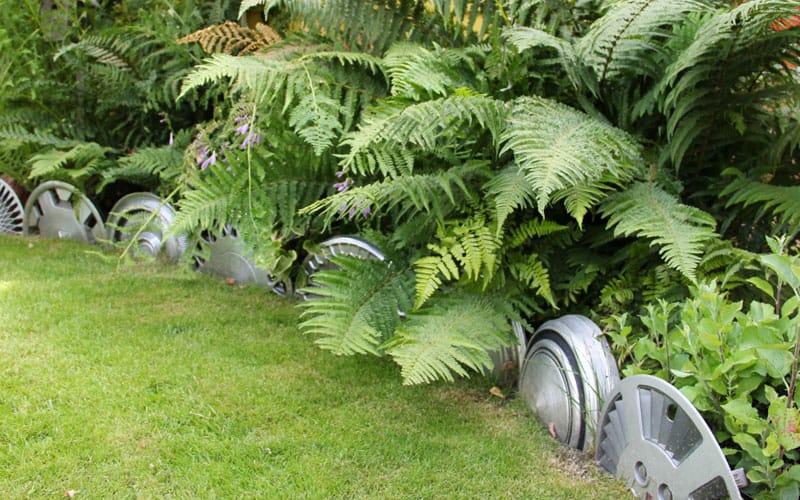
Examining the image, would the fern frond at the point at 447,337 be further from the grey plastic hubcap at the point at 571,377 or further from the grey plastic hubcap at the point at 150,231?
the grey plastic hubcap at the point at 150,231

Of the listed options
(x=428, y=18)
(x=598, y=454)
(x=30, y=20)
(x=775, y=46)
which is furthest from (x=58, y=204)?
(x=775, y=46)

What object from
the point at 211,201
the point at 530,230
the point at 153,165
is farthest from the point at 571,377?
the point at 153,165

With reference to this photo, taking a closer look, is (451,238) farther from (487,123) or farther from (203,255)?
(203,255)

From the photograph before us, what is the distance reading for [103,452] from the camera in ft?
5.49

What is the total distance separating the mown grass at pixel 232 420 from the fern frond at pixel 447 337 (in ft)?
0.69

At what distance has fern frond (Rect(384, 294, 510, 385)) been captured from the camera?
1682 millimetres

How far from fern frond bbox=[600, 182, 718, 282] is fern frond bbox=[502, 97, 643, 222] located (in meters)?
0.06

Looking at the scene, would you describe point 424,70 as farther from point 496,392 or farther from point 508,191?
point 496,392

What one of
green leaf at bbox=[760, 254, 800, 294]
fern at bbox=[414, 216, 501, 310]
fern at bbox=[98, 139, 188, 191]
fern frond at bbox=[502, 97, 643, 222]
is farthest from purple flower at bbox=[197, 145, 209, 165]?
green leaf at bbox=[760, 254, 800, 294]

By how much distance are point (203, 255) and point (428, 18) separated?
142 centimetres

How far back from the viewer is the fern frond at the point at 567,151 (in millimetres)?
1626

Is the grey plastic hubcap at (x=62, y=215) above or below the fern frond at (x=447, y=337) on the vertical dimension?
below

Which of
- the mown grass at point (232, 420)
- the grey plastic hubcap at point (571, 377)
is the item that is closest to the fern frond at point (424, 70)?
the grey plastic hubcap at point (571, 377)

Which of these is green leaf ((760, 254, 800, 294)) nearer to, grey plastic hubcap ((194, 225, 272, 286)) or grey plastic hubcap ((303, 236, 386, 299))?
grey plastic hubcap ((303, 236, 386, 299))
